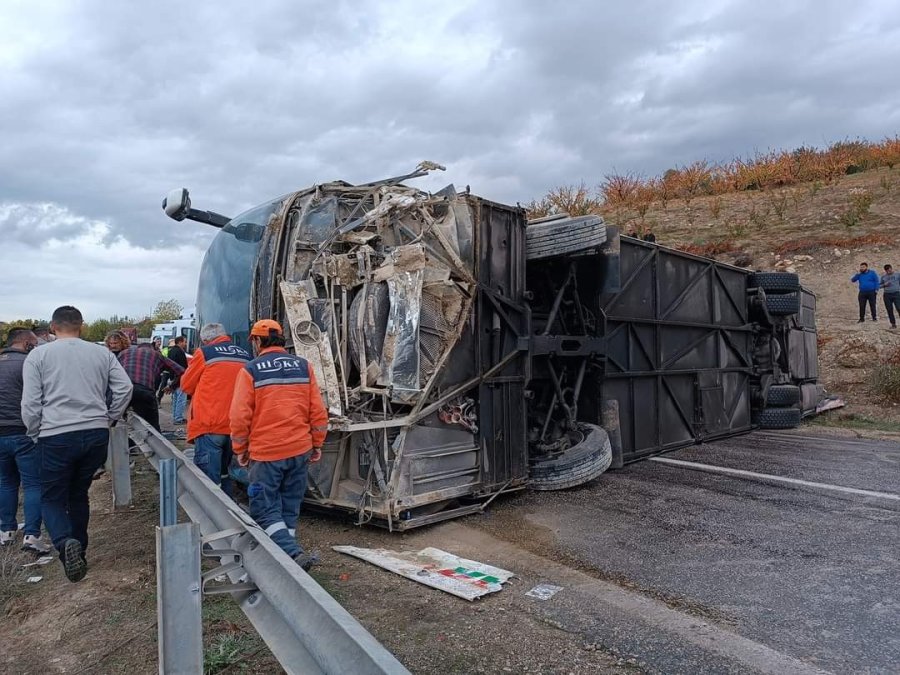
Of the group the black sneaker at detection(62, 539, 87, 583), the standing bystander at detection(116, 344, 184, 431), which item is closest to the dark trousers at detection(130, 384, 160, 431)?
the standing bystander at detection(116, 344, 184, 431)

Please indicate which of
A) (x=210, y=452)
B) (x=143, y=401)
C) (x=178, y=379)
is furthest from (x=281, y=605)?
(x=178, y=379)

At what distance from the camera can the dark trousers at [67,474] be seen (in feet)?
13.3

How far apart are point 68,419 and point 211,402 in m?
1.02

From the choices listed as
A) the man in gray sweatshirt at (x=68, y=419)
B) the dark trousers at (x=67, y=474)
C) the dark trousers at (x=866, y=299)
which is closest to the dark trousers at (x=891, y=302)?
the dark trousers at (x=866, y=299)

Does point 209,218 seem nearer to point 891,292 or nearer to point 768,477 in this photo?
point 768,477

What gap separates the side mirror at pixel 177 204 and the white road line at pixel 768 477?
576 cm

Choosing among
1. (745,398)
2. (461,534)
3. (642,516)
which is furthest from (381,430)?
(745,398)

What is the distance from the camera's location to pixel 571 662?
9.14 ft

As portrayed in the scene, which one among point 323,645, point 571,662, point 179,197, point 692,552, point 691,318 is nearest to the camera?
point 323,645

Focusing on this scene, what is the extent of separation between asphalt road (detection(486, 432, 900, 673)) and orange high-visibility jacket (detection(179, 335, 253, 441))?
7.63 ft

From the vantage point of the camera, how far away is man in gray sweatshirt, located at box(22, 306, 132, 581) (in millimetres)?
4023

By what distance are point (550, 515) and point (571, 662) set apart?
7.76ft

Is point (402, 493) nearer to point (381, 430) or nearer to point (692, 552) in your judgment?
point (381, 430)

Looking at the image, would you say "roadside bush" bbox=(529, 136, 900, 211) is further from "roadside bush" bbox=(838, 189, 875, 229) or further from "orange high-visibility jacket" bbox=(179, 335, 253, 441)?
"orange high-visibility jacket" bbox=(179, 335, 253, 441)
